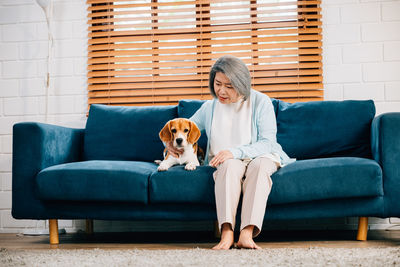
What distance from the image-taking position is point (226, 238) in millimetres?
1832

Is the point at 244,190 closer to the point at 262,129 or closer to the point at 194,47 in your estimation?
the point at 262,129

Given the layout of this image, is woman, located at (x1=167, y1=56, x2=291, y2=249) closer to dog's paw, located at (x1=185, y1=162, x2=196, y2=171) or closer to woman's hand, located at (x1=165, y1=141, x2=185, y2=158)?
woman's hand, located at (x1=165, y1=141, x2=185, y2=158)

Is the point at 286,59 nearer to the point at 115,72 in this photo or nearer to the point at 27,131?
the point at 115,72

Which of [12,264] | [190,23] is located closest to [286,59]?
[190,23]

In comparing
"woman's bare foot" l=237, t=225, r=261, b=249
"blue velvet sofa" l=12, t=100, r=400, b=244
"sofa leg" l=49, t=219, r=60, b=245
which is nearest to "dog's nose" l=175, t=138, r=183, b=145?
"blue velvet sofa" l=12, t=100, r=400, b=244

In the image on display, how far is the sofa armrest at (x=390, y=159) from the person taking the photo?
6.73ft

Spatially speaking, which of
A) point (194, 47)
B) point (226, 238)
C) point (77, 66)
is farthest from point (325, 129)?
point (77, 66)

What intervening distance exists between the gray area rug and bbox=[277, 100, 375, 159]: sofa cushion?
0.82 meters

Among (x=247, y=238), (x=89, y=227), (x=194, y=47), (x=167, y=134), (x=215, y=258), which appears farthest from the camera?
(x=194, y=47)

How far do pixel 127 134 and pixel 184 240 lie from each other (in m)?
0.81

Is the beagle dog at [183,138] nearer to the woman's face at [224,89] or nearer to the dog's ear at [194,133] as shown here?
the dog's ear at [194,133]

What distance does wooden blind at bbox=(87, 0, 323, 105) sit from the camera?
305 centimetres

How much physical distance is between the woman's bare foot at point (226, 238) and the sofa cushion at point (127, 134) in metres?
0.94

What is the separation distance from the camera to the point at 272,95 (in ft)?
10.0
